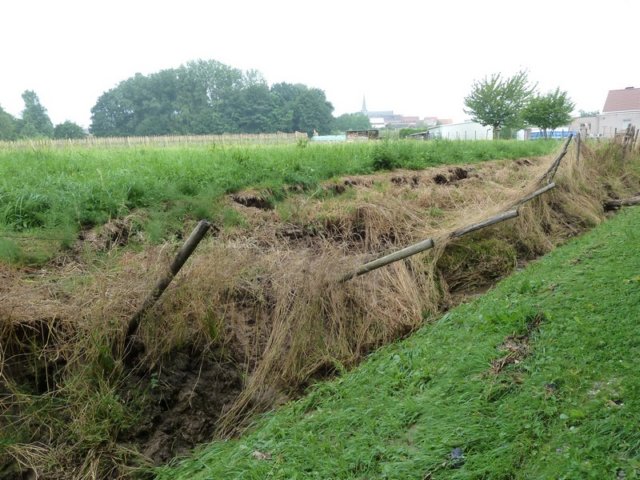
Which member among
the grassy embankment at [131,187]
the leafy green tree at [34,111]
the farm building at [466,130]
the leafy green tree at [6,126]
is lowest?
the grassy embankment at [131,187]

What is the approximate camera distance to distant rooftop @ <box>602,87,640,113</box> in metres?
52.2

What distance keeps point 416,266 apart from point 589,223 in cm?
615

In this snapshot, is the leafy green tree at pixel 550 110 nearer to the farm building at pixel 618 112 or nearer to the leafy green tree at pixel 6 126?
the farm building at pixel 618 112

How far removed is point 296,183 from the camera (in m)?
10.3

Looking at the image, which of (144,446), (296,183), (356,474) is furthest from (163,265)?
(296,183)

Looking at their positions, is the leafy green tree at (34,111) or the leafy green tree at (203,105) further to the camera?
the leafy green tree at (203,105)

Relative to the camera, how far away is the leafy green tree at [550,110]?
1667 inches

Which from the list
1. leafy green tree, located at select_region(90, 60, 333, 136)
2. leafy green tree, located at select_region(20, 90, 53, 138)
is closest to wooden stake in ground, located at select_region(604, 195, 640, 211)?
leafy green tree, located at select_region(90, 60, 333, 136)

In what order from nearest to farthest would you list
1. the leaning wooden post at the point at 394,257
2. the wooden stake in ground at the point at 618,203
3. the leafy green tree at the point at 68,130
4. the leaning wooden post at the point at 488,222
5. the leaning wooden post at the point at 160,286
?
1. the leaning wooden post at the point at 160,286
2. the leaning wooden post at the point at 394,257
3. the leaning wooden post at the point at 488,222
4. the wooden stake in ground at the point at 618,203
5. the leafy green tree at the point at 68,130

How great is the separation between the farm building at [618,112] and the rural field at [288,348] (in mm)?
48557

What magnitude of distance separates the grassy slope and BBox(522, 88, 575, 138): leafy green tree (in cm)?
4144

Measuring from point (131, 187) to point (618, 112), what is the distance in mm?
56073

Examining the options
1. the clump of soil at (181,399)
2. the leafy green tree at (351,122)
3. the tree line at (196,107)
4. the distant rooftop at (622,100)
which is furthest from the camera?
the leafy green tree at (351,122)

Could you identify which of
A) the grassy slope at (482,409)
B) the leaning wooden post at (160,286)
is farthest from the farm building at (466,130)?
the leaning wooden post at (160,286)
